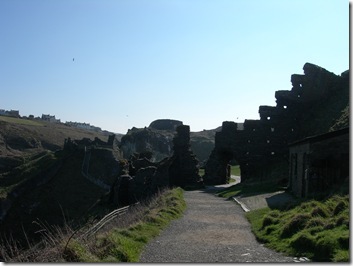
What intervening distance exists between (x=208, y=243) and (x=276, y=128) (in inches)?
1442

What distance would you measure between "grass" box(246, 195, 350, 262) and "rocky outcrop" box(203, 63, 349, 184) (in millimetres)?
31995

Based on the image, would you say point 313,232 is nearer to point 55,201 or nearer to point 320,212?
point 320,212

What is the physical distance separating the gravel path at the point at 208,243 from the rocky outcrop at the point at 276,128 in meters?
27.5

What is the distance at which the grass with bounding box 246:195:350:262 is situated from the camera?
33.2 ft

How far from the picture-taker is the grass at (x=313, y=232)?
10.1 metres

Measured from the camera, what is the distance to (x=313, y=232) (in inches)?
469

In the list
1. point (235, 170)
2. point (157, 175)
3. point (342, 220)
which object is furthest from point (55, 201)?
point (342, 220)

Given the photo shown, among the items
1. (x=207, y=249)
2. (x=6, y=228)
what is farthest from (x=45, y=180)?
(x=207, y=249)

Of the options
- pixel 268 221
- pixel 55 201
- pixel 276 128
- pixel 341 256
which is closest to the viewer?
pixel 341 256

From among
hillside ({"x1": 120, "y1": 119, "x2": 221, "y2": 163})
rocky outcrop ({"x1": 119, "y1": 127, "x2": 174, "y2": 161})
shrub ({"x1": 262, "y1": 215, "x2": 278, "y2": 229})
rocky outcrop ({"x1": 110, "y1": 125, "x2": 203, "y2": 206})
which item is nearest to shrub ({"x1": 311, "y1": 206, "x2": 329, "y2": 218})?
shrub ({"x1": 262, "y1": 215, "x2": 278, "y2": 229})

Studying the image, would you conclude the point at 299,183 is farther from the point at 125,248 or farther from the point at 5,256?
the point at 5,256

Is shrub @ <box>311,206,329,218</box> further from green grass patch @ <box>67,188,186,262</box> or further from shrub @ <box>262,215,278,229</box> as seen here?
green grass patch @ <box>67,188,186,262</box>

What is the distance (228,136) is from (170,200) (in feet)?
83.8

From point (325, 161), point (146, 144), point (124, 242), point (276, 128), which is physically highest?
point (276, 128)
